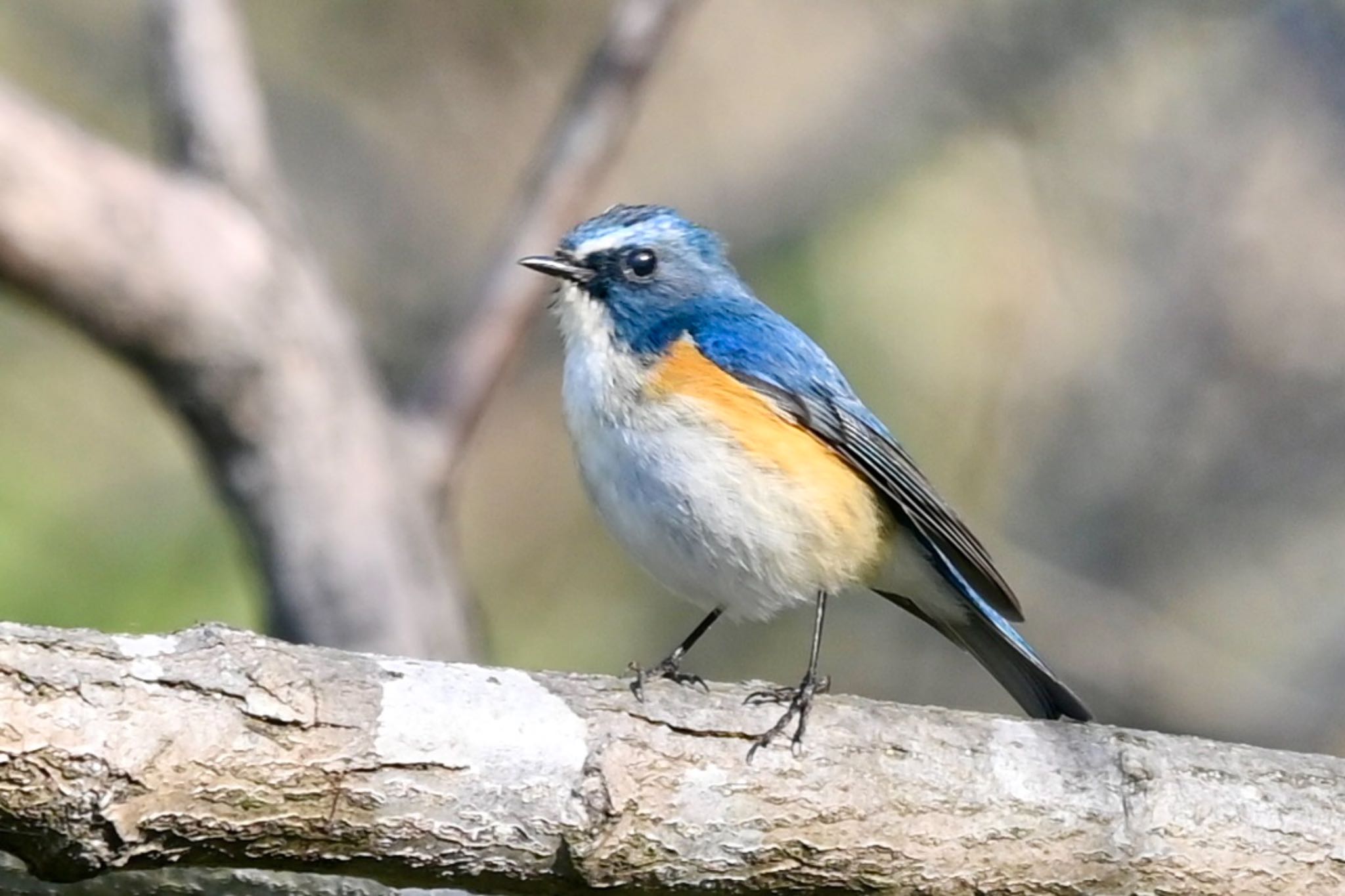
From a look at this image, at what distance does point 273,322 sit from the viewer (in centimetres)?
547

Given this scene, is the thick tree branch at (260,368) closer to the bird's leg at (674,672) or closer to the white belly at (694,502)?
the bird's leg at (674,672)

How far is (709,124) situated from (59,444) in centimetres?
316

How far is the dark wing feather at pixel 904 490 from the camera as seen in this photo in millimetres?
3947

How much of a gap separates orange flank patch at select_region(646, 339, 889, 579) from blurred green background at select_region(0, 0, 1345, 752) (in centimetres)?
274

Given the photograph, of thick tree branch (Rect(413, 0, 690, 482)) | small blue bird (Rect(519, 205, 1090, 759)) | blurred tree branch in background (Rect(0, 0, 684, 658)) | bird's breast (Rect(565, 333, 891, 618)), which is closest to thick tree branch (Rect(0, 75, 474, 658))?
blurred tree branch in background (Rect(0, 0, 684, 658))

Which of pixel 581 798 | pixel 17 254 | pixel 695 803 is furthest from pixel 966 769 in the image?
pixel 17 254

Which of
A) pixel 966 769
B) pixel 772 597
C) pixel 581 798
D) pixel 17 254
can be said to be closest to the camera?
pixel 581 798

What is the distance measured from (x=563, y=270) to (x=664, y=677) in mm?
1187

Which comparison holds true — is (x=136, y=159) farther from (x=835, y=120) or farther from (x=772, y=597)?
(x=835, y=120)

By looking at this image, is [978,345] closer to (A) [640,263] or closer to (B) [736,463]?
(A) [640,263]

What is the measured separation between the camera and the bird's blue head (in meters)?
4.03

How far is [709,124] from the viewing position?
7719 mm

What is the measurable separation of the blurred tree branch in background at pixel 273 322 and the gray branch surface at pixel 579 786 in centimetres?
263

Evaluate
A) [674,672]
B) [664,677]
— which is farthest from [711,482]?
[664,677]
